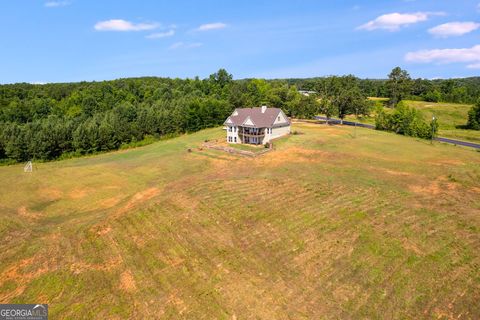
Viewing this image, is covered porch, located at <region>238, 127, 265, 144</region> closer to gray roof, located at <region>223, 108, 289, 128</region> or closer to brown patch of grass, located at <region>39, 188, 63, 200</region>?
gray roof, located at <region>223, 108, 289, 128</region>

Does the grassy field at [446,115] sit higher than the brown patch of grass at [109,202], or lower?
higher

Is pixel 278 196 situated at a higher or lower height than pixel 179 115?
lower

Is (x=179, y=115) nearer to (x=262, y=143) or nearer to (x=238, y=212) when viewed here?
(x=262, y=143)

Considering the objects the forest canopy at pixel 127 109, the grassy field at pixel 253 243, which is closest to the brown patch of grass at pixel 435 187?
the grassy field at pixel 253 243

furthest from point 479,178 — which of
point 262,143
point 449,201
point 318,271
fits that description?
point 262,143

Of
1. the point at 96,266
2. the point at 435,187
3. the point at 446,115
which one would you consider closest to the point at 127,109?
the point at 96,266
